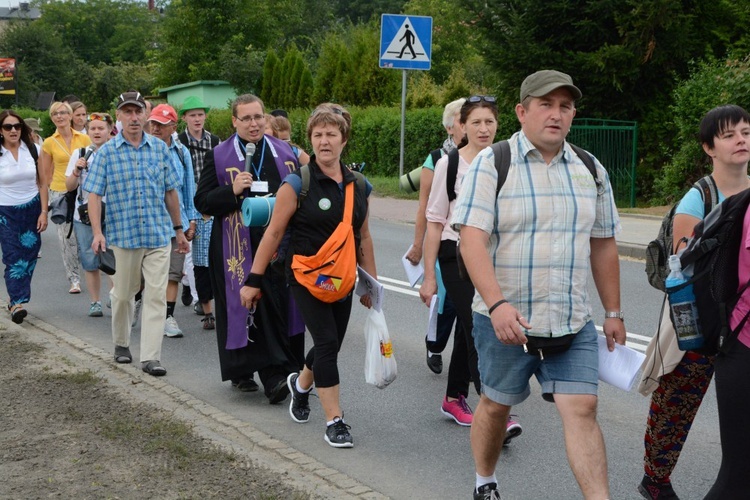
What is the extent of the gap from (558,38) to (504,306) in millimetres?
16679

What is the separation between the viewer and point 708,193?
4.52 metres

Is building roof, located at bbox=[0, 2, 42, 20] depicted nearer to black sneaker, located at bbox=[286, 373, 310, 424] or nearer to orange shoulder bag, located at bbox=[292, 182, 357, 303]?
black sneaker, located at bbox=[286, 373, 310, 424]

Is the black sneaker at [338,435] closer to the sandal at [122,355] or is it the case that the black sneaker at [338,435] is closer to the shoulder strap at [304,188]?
the shoulder strap at [304,188]

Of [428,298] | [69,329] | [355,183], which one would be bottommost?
[69,329]

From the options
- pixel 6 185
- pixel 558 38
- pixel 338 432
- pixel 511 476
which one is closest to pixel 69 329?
pixel 6 185

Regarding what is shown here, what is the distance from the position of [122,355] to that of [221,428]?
212 centimetres

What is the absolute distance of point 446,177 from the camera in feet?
19.7

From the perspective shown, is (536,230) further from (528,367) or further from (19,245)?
(19,245)

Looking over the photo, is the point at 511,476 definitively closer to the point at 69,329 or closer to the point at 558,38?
the point at 69,329

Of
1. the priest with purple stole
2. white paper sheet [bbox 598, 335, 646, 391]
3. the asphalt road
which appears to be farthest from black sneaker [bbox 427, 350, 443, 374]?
white paper sheet [bbox 598, 335, 646, 391]

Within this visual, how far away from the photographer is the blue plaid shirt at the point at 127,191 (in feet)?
24.8

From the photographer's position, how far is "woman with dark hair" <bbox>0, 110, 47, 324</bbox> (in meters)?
9.68

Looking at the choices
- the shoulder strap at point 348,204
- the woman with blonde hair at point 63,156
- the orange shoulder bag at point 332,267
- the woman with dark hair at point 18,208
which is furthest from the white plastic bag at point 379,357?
the woman with blonde hair at point 63,156

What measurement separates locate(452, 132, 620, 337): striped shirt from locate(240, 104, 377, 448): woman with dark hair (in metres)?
1.66
